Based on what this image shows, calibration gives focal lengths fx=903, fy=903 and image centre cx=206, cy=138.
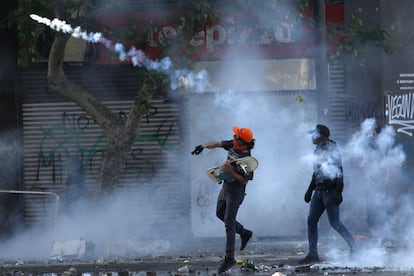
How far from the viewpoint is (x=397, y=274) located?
9.77 meters

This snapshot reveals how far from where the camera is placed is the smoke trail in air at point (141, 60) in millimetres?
13039

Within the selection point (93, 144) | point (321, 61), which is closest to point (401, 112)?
point (321, 61)

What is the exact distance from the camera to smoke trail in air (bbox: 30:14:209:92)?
13039 mm

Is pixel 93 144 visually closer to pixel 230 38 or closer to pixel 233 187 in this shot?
pixel 230 38

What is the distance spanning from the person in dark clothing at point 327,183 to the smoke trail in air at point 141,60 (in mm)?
3191

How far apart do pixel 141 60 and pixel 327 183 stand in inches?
191

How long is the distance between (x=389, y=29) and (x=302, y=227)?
3.62m

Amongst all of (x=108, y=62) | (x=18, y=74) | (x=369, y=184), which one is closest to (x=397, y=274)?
(x=369, y=184)

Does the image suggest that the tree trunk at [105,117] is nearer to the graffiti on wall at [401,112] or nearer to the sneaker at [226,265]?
the sneaker at [226,265]

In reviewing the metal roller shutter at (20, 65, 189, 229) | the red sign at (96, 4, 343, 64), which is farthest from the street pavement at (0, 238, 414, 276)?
the red sign at (96, 4, 343, 64)

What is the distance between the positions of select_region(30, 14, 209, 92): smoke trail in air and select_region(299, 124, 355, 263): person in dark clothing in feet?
10.5

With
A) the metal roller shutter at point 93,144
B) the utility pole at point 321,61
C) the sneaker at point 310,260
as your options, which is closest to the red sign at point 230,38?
the metal roller shutter at point 93,144

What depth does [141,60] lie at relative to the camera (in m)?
14.6

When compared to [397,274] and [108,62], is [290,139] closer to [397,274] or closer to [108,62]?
[108,62]
